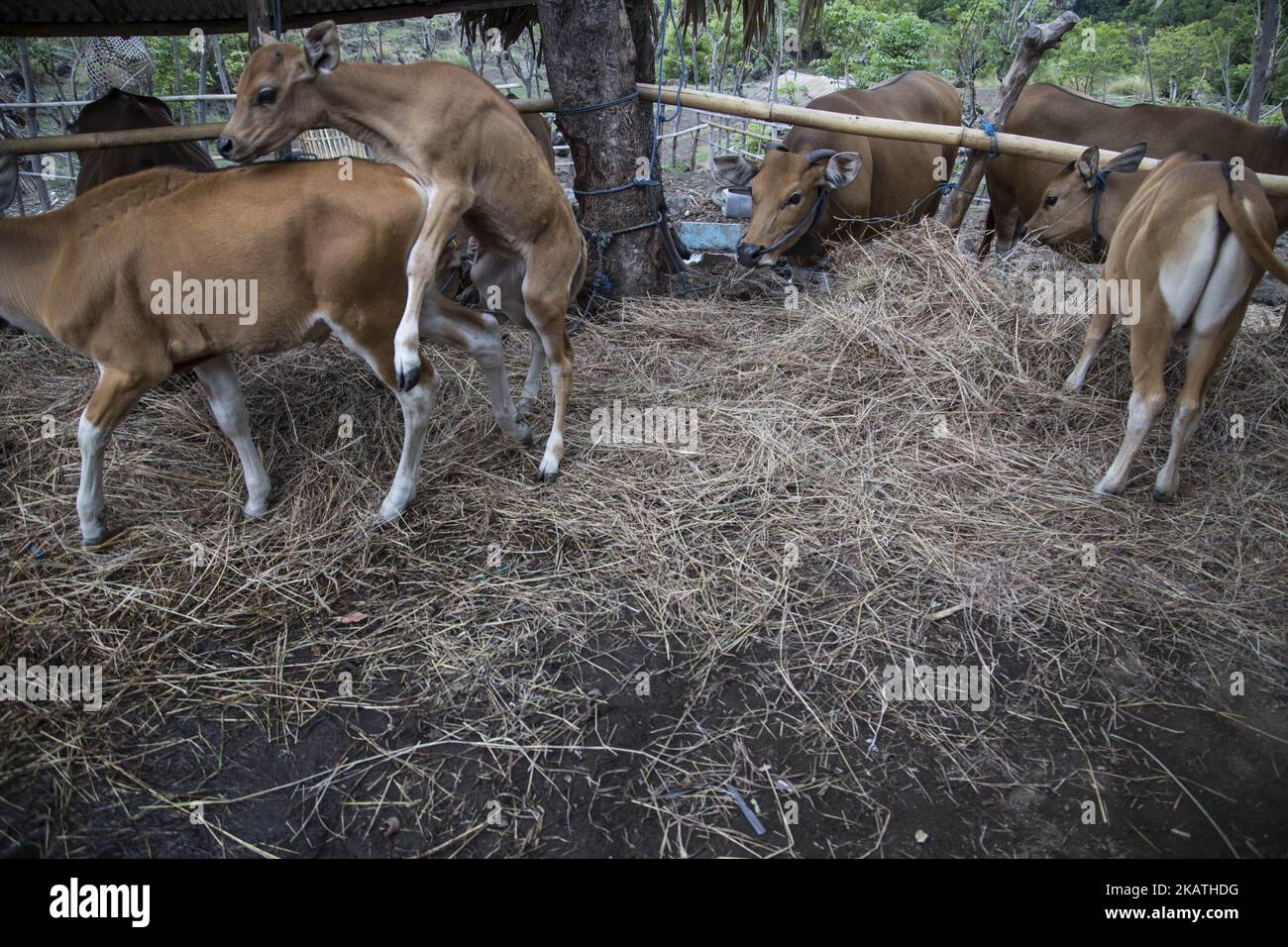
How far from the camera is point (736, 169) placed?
6707 millimetres

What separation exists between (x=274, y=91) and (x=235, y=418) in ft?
4.89

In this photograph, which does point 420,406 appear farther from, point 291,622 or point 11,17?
point 11,17

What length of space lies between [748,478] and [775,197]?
2665mm

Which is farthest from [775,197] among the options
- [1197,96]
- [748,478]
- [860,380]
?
[1197,96]

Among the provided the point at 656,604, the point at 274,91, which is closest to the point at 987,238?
the point at 656,604

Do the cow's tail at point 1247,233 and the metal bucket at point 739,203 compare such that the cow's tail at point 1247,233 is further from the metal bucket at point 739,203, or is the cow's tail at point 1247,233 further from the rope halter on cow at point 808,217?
the metal bucket at point 739,203

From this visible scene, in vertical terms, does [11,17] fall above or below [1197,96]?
below

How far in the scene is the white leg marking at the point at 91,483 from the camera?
12.1ft

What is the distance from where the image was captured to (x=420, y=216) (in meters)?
3.86

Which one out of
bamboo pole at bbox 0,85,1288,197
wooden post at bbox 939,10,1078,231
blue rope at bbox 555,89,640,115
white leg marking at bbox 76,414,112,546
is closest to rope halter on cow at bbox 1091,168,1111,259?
bamboo pole at bbox 0,85,1288,197

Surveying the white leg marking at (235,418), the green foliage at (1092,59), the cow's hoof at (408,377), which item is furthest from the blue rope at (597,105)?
the green foliage at (1092,59)

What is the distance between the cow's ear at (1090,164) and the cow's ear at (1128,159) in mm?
92

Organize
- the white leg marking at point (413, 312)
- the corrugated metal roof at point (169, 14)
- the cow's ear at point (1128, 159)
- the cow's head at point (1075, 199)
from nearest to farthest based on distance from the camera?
the white leg marking at point (413, 312), the cow's ear at point (1128, 159), the cow's head at point (1075, 199), the corrugated metal roof at point (169, 14)

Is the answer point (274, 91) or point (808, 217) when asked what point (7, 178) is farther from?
point (808, 217)
